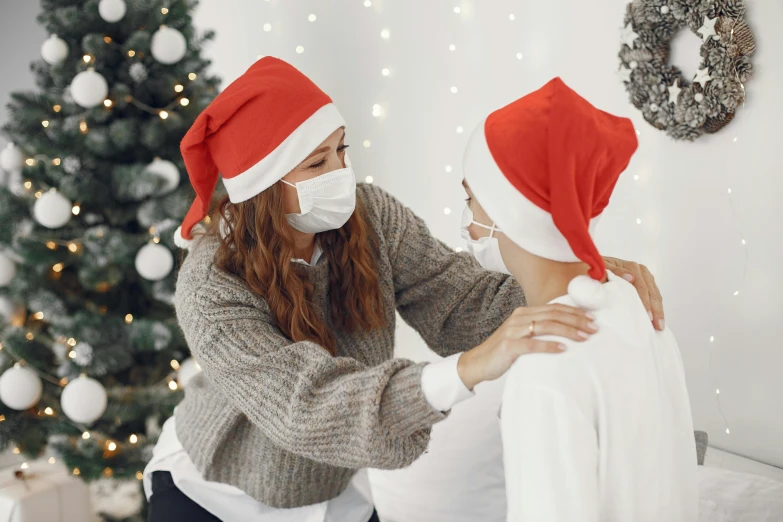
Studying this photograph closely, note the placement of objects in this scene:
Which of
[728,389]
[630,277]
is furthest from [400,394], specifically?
[728,389]

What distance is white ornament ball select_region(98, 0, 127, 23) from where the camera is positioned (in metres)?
2.30

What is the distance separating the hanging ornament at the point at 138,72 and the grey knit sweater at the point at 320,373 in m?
1.09

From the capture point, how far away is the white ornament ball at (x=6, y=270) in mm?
2395

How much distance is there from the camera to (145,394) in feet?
8.27

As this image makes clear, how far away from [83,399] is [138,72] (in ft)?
3.61

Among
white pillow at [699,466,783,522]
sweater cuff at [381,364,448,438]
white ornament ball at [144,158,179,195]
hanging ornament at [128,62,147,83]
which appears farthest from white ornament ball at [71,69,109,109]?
white pillow at [699,466,783,522]

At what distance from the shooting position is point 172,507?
154 cm

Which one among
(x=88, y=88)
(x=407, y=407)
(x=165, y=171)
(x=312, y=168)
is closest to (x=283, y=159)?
(x=312, y=168)

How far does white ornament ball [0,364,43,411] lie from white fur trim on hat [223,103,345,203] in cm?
138

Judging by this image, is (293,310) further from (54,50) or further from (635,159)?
(54,50)

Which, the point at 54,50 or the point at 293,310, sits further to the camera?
the point at 54,50

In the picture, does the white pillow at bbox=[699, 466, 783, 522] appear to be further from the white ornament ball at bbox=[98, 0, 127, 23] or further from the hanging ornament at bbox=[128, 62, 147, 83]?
the white ornament ball at bbox=[98, 0, 127, 23]

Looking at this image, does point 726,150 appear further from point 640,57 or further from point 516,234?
point 516,234

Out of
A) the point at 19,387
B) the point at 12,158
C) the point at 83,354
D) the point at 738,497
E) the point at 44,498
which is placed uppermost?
the point at 12,158
